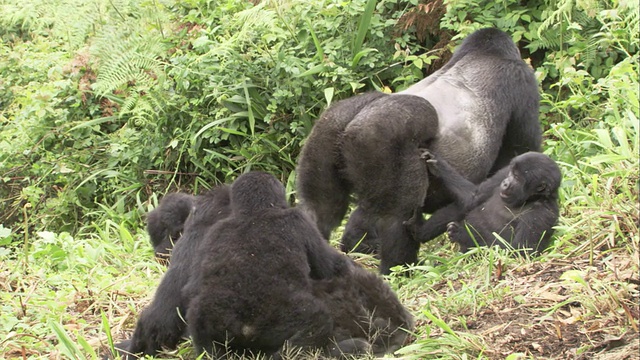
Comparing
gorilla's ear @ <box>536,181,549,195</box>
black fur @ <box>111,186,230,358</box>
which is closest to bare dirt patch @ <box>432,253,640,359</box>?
gorilla's ear @ <box>536,181,549,195</box>

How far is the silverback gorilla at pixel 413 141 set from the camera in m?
5.09

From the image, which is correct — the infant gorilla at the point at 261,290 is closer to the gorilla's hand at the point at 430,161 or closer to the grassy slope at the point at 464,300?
the grassy slope at the point at 464,300

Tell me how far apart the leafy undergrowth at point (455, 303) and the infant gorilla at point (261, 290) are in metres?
0.15

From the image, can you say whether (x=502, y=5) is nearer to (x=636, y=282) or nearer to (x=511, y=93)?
(x=511, y=93)

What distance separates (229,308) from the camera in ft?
11.7

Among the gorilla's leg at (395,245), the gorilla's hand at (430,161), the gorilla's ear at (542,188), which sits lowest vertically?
the gorilla's leg at (395,245)

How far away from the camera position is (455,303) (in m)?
4.20

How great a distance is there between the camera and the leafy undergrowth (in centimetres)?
359

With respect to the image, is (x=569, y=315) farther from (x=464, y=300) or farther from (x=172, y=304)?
(x=172, y=304)

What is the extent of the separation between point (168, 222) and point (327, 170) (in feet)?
3.88

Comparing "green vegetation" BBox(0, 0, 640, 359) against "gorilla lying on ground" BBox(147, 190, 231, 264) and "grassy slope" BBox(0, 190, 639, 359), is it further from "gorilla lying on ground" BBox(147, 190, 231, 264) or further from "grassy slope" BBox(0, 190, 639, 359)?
"gorilla lying on ground" BBox(147, 190, 231, 264)

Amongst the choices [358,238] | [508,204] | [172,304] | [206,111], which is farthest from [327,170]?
[206,111]

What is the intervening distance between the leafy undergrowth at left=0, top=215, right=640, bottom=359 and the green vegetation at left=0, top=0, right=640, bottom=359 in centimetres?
2

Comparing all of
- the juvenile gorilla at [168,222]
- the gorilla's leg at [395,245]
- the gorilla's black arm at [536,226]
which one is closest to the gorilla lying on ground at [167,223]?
the juvenile gorilla at [168,222]
